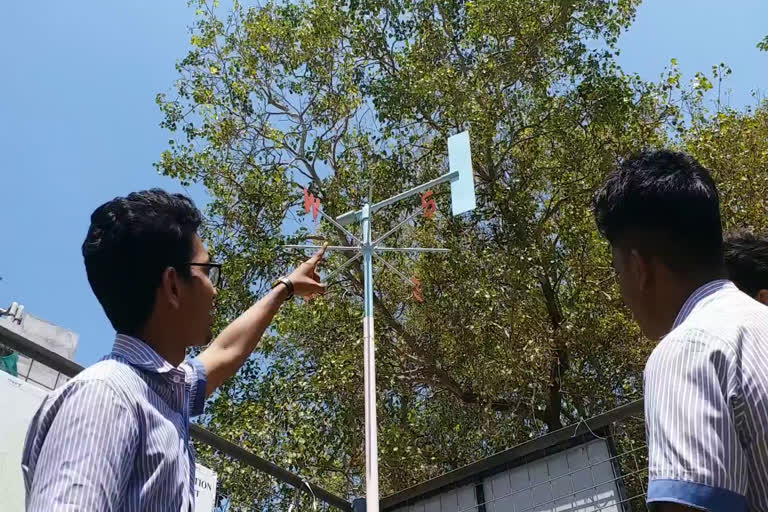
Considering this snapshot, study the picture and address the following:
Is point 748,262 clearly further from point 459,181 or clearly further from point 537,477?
point 459,181

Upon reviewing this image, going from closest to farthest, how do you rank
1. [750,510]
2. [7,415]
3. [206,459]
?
1. [750,510]
2. [7,415]
3. [206,459]

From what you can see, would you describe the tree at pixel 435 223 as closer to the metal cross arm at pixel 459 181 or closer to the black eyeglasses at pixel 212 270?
the metal cross arm at pixel 459 181

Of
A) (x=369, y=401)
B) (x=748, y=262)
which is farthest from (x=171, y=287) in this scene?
(x=369, y=401)

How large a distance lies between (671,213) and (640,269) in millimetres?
107

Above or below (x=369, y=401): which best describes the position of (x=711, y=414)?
below

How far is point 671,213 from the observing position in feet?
3.77

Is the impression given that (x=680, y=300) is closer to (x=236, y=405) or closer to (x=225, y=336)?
(x=225, y=336)

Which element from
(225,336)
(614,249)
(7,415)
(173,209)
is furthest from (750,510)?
(7,415)

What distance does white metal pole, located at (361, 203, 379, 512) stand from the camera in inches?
144

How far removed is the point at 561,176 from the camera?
29.4 ft

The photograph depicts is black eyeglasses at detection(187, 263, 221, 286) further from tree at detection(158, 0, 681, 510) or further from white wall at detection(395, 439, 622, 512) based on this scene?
tree at detection(158, 0, 681, 510)

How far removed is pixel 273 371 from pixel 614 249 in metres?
8.29

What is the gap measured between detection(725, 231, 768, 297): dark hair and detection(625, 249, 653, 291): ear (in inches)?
34.3

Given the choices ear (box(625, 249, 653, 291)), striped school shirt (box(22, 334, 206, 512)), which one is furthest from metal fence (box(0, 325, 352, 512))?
ear (box(625, 249, 653, 291))
